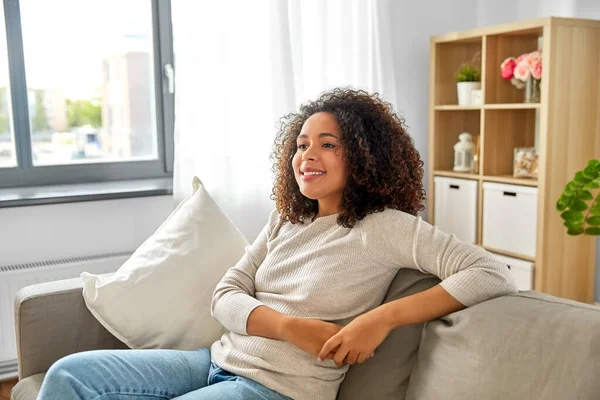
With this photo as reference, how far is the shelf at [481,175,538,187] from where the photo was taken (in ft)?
9.14

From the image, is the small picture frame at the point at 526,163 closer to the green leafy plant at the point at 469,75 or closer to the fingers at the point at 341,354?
the green leafy plant at the point at 469,75

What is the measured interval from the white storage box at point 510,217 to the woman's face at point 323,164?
151 centimetres

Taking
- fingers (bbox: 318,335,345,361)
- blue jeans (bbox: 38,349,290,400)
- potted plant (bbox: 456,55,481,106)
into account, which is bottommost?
blue jeans (bbox: 38,349,290,400)

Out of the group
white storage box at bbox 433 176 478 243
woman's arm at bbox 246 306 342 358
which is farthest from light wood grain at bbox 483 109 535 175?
woman's arm at bbox 246 306 342 358

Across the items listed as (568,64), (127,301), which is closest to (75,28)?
(127,301)

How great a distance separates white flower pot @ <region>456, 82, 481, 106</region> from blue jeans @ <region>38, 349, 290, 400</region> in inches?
79.3

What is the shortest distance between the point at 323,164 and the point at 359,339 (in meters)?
0.42

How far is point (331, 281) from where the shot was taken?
141 centimetres

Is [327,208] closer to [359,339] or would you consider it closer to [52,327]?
[359,339]

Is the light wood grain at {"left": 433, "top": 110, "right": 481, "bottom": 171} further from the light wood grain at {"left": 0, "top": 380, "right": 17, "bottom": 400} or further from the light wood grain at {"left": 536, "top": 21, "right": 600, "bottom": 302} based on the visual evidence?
the light wood grain at {"left": 0, "top": 380, "right": 17, "bottom": 400}

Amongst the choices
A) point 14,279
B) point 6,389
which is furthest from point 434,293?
point 6,389

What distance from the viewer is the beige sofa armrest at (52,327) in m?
1.70

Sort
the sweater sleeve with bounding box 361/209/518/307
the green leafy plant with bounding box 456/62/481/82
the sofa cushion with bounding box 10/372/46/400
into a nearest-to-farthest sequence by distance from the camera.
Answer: the sweater sleeve with bounding box 361/209/518/307 < the sofa cushion with bounding box 10/372/46/400 < the green leafy plant with bounding box 456/62/481/82

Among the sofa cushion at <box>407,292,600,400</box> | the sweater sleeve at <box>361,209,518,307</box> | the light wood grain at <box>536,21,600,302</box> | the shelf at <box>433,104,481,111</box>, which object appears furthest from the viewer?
the shelf at <box>433,104,481,111</box>
